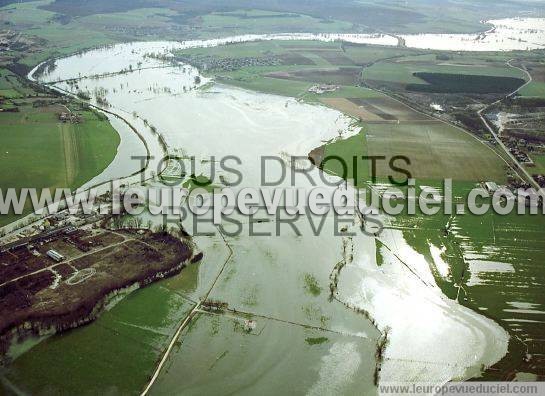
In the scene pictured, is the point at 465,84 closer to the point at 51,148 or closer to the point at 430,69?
the point at 430,69

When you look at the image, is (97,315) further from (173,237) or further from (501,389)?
(501,389)

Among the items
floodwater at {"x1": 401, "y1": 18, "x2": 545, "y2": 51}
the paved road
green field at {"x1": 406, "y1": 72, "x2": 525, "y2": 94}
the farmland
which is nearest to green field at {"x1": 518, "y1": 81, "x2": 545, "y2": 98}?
the farmland

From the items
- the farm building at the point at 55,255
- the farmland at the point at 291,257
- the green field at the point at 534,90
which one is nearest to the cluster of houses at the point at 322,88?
the farmland at the point at 291,257

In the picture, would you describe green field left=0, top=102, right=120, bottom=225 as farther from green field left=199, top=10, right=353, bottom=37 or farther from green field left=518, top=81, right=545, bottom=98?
green field left=199, top=10, right=353, bottom=37

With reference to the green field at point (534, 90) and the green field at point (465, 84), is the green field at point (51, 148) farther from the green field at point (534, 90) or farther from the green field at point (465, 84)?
the green field at point (534, 90)

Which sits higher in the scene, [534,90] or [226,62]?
[226,62]

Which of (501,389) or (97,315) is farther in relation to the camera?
(97,315)

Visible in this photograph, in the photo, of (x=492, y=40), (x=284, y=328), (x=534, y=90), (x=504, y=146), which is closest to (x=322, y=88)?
(x=504, y=146)

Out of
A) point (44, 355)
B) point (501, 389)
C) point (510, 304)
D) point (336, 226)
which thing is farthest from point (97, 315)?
point (510, 304)
